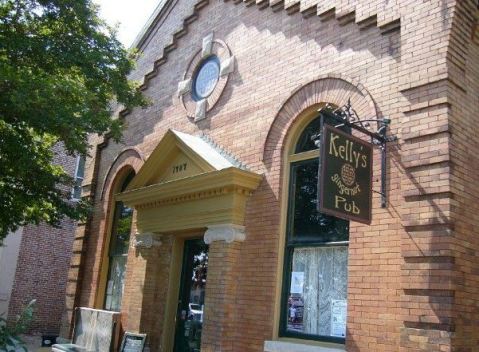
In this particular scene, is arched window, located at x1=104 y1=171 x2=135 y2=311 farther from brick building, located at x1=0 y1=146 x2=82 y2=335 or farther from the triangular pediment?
brick building, located at x1=0 y1=146 x2=82 y2=335

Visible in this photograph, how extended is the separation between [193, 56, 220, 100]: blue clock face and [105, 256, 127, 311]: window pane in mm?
4131

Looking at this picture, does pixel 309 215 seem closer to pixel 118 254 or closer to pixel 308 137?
pixel 308 137

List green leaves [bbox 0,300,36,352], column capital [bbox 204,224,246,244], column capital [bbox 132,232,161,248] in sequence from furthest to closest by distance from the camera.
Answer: column capital [bbox 132,232,161,248] → column capital [bbox 204,224,246,244] → green leaves [bbox 0,300,36,352]

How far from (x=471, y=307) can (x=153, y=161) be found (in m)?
6.45

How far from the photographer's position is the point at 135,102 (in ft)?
35.2

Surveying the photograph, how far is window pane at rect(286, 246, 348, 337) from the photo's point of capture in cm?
726

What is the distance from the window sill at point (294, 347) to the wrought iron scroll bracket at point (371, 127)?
1.96 metres

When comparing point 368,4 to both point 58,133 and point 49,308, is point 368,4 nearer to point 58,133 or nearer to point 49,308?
point 58,133

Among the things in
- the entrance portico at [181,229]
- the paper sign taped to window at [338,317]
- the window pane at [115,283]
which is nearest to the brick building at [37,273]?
the window pane at [115,283]

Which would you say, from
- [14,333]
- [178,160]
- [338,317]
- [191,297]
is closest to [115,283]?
[191,297]

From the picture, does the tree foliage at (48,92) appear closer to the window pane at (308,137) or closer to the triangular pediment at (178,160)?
the triangular pediment at (178,160)

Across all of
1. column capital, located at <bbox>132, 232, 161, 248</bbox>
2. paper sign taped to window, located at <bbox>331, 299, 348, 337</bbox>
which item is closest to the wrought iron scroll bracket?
paper sign taped to window, located at <bbox>331, 299, 348, 337</bbox>

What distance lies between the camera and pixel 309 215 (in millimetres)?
8023

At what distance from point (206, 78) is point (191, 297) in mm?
4341
